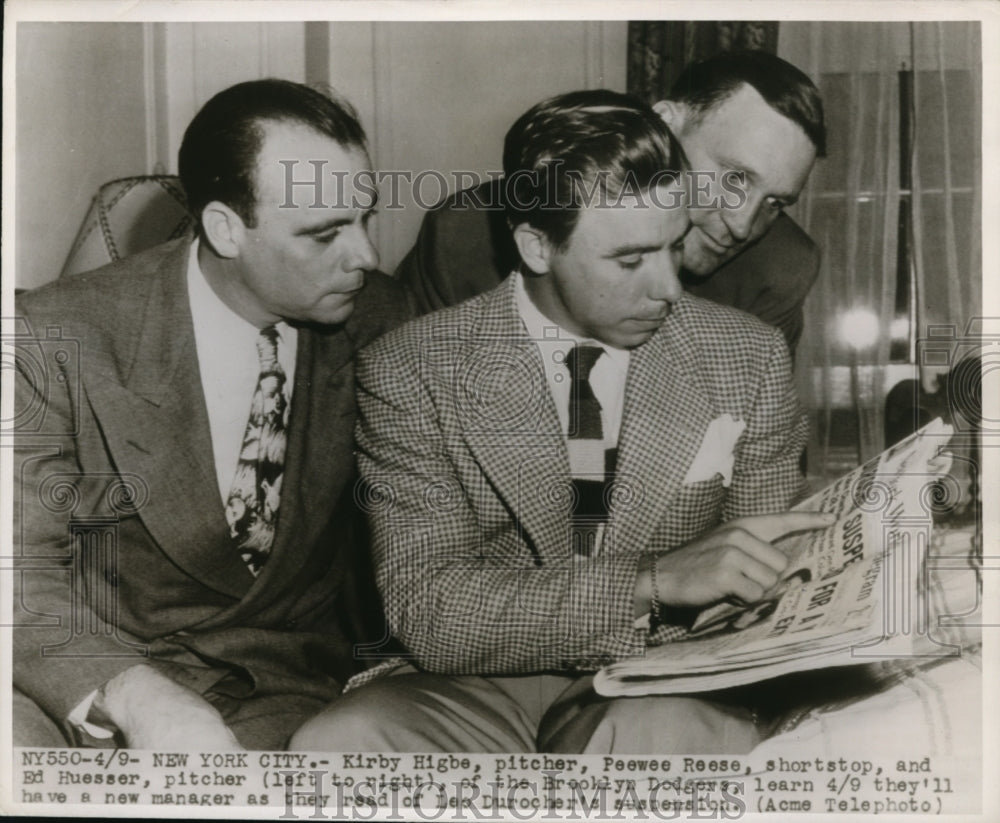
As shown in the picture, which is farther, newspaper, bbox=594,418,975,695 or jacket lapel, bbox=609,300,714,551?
jacket lapel, bbox=609,300,714,551

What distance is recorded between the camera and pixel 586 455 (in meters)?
1.24

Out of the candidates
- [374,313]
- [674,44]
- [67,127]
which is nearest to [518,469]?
[374,313]

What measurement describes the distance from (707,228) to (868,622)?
21.1 inches

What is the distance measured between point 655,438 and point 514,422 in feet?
0.59

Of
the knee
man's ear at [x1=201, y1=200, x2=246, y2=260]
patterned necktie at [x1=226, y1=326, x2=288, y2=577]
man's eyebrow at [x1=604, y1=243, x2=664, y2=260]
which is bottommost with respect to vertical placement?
the knee

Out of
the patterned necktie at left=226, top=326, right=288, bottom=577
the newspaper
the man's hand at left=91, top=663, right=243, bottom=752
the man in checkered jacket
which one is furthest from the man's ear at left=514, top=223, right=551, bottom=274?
the man's hand at left=91, top=663, right=243, bottom=752

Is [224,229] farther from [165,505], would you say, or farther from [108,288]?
[165,505]

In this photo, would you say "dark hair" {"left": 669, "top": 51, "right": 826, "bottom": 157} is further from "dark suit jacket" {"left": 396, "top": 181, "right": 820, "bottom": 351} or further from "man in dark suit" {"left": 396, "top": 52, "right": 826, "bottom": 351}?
"dark suit jacket" {"left": 396, "top": 181, "right": 820, "bottom": 351}

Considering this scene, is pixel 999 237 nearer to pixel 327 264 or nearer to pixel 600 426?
pixel 600 426

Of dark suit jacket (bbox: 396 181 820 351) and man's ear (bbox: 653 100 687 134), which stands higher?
man's ear (bbox: 653 100 687 134)

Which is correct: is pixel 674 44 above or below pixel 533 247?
above

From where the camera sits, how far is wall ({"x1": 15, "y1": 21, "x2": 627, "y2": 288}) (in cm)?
129

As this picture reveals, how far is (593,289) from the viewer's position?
1.22m

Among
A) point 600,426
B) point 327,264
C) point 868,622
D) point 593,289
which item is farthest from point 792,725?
point 327,264
